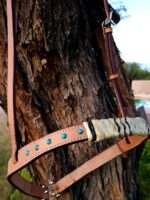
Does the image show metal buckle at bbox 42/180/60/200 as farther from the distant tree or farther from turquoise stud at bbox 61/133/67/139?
the distant tree

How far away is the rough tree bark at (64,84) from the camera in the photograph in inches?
40.0

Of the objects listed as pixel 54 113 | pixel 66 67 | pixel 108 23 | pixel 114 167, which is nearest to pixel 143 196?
pixel 114 167

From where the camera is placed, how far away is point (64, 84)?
3.67 ft

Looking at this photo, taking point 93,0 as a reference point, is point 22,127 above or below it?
below

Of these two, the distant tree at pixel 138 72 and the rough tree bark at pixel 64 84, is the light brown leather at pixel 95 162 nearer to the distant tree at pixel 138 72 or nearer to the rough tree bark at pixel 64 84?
the rough tree bark at pixel 64 84

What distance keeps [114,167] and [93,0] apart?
2.24 feet

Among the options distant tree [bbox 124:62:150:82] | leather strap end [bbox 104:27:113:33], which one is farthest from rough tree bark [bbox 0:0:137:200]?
distant tree [bbox 124:62:150:82]

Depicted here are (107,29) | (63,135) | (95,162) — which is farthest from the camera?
(95,162)

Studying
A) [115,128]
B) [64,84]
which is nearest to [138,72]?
[64,84]

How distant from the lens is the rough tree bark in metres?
1.02

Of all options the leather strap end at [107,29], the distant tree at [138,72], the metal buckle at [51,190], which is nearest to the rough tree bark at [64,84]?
the metal buckle at [51,190]

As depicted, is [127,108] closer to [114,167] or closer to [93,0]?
[114,167]

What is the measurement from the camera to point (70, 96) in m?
1.13

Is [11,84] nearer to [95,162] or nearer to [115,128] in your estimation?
[115,128]
